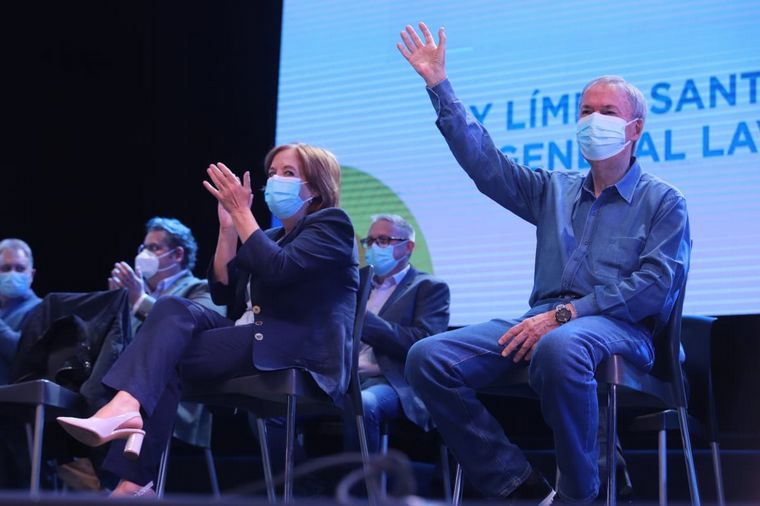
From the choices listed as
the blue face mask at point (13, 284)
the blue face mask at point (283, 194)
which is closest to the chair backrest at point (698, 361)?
the blue face mask at point (283, 194)

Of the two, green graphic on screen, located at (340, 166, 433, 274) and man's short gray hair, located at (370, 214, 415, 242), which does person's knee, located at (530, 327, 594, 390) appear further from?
green graphic on screen, located at (340, 166, 433, 274)

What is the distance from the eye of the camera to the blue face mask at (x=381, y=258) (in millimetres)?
4078

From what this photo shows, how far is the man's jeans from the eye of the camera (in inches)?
97.4

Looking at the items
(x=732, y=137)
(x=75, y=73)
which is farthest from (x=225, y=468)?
(x=732, y=137)

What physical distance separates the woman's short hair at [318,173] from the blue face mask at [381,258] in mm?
805

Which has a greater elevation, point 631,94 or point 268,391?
point 631,94

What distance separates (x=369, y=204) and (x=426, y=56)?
5.42 ft

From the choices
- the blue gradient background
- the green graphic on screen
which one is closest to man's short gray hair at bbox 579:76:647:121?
the blue gradient background

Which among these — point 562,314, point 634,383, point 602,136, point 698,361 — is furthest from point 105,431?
point 698,361

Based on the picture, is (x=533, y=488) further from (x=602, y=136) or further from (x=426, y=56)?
(x=426, y=56)

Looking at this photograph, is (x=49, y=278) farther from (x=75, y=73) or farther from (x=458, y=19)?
(x=458, y=19)

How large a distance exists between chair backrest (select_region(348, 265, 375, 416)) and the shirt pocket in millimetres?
720

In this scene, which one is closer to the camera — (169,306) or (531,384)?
(531,384)

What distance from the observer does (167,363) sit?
281 centimetres
